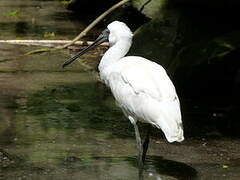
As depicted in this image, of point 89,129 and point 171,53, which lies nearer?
point 89,129

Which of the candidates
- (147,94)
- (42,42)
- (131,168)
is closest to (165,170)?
(131,168)

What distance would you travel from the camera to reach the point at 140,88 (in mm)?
6301

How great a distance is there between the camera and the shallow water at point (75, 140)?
640 cm

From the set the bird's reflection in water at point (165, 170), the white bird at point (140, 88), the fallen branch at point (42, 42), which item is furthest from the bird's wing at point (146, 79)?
the fallen branch at point (42, 42)

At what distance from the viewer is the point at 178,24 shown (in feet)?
33.0

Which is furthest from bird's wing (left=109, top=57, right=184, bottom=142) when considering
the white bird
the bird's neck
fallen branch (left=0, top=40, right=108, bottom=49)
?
fallen branch (left=0, top=40, right=108, bottom=49)

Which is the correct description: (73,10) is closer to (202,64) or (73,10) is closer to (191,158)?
(202,64)

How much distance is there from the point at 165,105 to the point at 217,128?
202 cm

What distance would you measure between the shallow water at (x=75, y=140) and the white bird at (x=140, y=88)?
390 millimetres

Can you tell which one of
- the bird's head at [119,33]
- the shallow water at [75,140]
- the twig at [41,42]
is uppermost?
the bird's head at [119,33]

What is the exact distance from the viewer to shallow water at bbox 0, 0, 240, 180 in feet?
A: 21.0

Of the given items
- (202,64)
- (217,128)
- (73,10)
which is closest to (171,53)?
(202,64)

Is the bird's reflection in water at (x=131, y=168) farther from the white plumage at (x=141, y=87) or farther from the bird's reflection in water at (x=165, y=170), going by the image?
the white plumage at (x=141, y=87)

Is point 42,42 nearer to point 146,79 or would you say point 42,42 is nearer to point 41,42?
point 41,42
